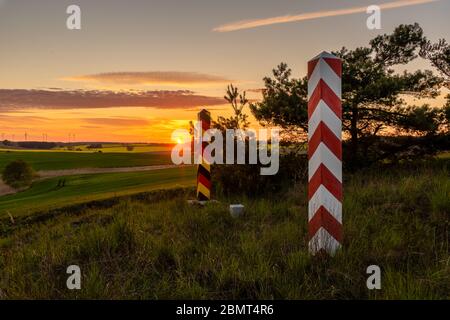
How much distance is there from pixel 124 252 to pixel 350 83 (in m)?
8.53

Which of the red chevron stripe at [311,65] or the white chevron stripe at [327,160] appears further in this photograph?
the red chevron stripe at [311,65]

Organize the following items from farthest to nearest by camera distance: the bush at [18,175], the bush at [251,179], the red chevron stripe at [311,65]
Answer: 1. the bush at [18,175]
2. the bush at [251,179]
3. the red chevron stripe at [311,65]

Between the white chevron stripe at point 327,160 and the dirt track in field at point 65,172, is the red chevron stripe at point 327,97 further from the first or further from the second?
the dirt track in field at point 65,172

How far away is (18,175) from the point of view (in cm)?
5538

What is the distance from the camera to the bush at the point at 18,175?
178ft

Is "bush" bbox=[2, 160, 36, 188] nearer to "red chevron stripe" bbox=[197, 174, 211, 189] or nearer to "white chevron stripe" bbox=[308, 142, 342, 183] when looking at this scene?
"red chevron stripe" bbox=[197, 174, 211, 189]

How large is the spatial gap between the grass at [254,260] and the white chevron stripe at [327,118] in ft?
4.03

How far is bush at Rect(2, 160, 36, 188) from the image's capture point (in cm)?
5434

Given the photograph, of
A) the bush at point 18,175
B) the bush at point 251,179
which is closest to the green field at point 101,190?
the bush at point 251,179

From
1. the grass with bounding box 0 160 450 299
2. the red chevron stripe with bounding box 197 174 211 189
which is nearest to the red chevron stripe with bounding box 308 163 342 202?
the grass with bounding box 0 160 450 299

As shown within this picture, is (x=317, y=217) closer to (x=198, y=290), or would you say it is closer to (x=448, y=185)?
(x=198, y=290)

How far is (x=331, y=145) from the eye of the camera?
4375 millimetres

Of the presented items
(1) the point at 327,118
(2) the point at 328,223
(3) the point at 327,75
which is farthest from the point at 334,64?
(2) the point at 328,223
